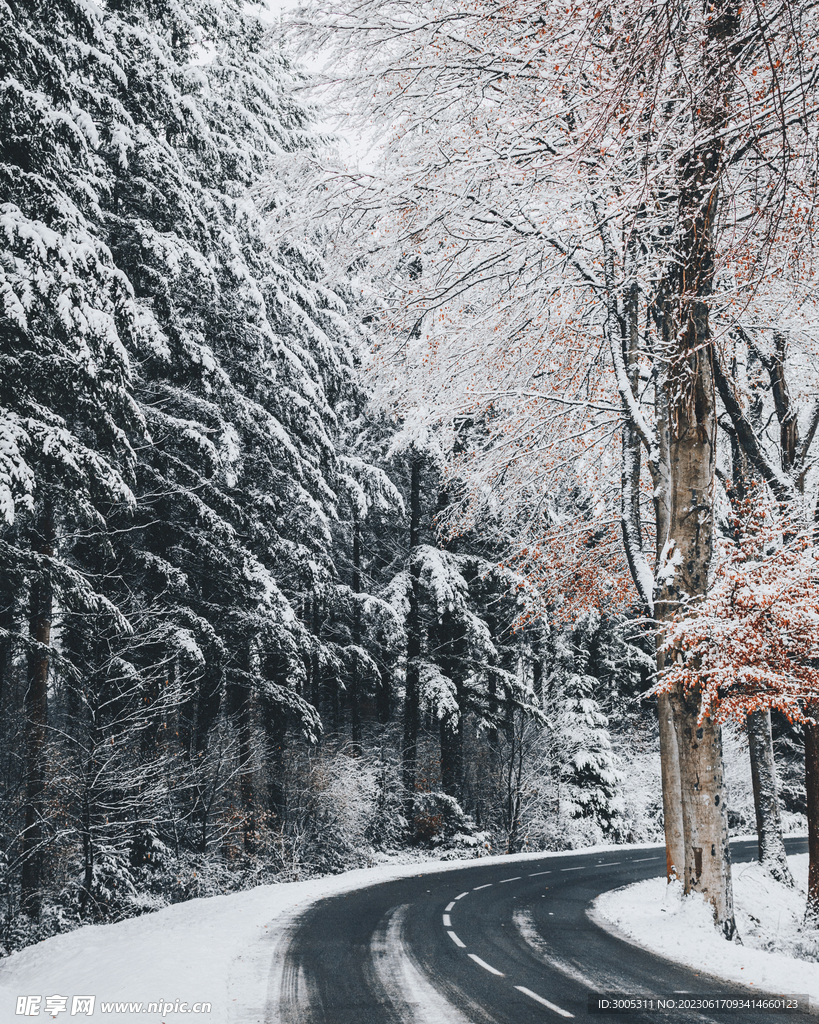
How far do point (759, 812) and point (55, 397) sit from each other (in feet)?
47.2

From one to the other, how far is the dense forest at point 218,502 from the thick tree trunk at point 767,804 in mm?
106

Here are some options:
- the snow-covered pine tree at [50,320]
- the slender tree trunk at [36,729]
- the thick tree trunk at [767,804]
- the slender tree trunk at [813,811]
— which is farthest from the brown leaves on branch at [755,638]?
the slender tree trunk at [36,729]

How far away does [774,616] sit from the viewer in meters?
7.79

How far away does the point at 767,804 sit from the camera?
1338cm

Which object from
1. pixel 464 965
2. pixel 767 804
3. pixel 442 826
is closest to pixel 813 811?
pixel 767 804

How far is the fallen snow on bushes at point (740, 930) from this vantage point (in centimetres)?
727

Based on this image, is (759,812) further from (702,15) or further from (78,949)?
(702,15)

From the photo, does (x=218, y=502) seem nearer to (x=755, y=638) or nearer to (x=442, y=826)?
(x=755, y=638)

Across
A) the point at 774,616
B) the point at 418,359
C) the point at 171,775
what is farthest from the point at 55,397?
the point at 774,616

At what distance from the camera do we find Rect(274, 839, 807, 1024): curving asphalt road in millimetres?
6113

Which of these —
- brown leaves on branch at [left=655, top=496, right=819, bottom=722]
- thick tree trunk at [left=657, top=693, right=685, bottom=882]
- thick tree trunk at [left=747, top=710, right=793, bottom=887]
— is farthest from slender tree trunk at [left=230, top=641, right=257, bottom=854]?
thick tree trunk at [left=747, top=710, right=793, bottom=887]

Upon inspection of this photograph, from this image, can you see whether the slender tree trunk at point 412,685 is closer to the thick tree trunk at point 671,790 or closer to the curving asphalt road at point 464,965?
the curving asphalt road at point 464,965

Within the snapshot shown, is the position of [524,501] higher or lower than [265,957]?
higher

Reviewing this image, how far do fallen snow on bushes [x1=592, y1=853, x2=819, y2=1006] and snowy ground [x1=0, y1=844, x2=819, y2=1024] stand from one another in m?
0.02
